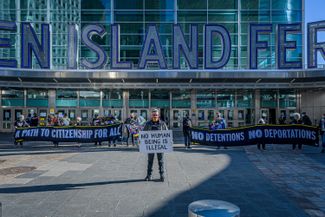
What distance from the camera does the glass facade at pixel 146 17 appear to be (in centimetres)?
3142

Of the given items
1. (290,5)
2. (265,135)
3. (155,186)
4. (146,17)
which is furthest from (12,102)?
(290,5)

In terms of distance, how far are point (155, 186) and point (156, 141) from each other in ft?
4.08

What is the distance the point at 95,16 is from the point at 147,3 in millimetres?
5613

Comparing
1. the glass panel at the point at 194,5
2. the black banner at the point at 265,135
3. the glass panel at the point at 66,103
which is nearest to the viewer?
the black banner at the point at 265,135

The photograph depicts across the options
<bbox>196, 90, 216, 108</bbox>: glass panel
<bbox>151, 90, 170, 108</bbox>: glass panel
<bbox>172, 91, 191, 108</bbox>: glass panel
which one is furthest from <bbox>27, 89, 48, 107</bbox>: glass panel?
<bbox>196, 90, 216, 108</bbox>: glass panel

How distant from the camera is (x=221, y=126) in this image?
654 inches

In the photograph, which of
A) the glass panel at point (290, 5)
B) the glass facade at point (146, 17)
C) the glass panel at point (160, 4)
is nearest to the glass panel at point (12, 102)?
the glass facade at point (146, 17)

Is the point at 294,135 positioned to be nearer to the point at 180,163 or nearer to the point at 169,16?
the point at 180,163

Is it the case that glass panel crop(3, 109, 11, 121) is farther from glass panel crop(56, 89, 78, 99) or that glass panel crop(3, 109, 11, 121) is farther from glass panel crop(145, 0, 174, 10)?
glass panel crop(145, 0, 174, 10)

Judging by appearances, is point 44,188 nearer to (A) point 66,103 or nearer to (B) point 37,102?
(A) point 66,103

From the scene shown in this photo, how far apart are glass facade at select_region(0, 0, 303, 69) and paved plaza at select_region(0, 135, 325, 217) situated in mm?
21179

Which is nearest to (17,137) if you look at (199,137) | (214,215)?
(199,137)

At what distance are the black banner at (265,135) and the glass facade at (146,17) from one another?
1739cm

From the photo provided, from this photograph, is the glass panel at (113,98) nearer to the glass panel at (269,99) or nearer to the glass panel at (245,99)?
the glass panel at (245,99)
